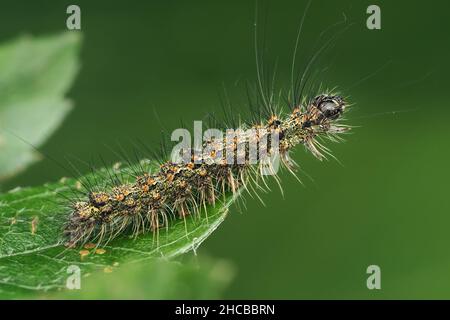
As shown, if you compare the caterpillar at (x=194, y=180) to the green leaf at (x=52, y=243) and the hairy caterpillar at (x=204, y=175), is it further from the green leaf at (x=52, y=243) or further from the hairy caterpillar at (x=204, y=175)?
the green leaf at (x=52, y=243)

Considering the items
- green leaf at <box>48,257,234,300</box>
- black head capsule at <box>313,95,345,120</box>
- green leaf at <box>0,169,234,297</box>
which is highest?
black head capsule at <box>313,95,345,120</box>

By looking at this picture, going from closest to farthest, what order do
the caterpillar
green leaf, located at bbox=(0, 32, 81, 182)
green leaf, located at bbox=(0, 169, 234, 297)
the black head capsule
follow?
green leaf, located at bbox=(0, 169, 234, 297) < the caterpillar < green leaf, located at bbox=(0, 32, 81, 182) < the black head capsule

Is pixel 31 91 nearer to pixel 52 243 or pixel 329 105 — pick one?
pixel 52 243

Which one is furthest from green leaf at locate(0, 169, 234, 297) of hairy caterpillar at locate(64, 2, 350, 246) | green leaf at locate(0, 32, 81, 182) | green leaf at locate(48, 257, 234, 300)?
green leaf at locate(48, 257, 234, 300)

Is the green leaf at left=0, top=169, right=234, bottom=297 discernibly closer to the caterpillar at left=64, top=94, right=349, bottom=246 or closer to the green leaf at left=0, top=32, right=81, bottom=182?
the caterpillar at left=64, top=94, right=349, bottom=246

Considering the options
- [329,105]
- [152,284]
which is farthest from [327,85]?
[152,284]

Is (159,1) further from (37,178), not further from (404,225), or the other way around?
(404,225)

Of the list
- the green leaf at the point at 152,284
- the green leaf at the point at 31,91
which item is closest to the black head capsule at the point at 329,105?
the green leaf at the point at 31,91
